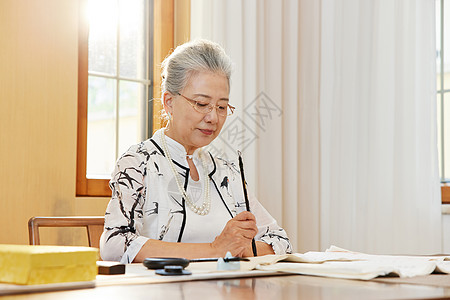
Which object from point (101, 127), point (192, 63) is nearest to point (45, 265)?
point (192, 63)

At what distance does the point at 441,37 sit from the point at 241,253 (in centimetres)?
211

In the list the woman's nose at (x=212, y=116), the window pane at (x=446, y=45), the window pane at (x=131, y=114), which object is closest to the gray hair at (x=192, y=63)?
the woman's nose at (x=212, y=116)

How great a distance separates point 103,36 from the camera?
288 centimetres

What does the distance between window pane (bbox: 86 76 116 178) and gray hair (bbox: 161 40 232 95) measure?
2.45 ft

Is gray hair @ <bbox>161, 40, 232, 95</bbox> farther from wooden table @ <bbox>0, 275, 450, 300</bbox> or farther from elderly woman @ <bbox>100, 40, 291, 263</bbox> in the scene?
wooden table @ <bbox>0, 275, 450, 300</bbox>

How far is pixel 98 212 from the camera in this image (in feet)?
8.71

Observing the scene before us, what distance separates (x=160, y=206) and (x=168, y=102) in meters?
0.38

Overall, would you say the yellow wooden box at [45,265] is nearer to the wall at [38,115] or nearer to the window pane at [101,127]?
the wall at [38,115]

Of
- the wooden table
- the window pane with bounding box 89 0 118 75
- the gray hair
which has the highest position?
the window pane with bounding box 89 0 118 75

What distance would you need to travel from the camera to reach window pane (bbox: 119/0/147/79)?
298cm

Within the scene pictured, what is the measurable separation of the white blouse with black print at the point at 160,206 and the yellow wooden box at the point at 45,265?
0.71 metres

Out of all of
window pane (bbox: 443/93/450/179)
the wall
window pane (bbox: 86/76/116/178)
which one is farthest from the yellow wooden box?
window pane (bbox: 443/93/450/179)

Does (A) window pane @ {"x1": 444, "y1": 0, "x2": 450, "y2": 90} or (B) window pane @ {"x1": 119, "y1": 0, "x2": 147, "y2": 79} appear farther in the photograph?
(A) window pane @ {"x1": 444, "y1": 0, "x2": 450, "y2": 90}

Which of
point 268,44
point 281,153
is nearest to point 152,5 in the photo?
point 268,44
